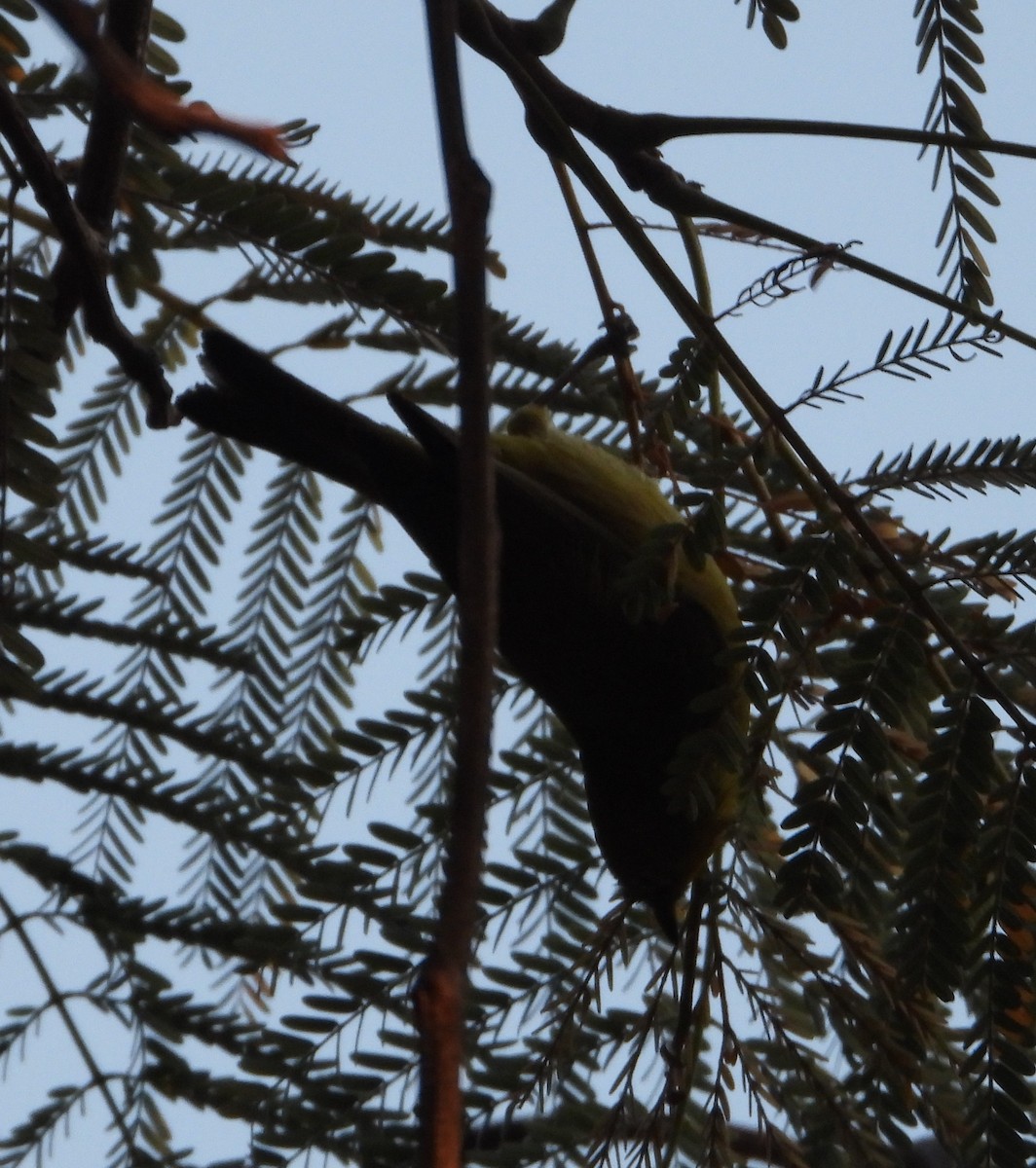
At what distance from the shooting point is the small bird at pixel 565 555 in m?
2.21

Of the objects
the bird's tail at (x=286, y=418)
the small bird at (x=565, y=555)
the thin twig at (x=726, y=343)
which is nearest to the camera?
the thin twig at (x=726, y=343)

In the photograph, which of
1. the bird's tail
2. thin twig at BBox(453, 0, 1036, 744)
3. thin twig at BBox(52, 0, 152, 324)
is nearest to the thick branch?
thin twig at BBox(453, 0, 1036, 744)

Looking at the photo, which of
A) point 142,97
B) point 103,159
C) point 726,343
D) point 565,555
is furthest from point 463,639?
point 565,555

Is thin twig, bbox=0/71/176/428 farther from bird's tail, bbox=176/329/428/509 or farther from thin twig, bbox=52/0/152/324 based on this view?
bird's tail, bbox=176/329/428/509

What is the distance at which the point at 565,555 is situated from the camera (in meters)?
2.33

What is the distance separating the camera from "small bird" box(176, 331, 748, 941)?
7.27 feet

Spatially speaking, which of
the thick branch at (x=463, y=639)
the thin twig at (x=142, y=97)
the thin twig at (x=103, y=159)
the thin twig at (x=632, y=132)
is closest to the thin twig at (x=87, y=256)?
the thin twig at (x=103, y=159)

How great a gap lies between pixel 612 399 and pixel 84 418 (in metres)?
0.98

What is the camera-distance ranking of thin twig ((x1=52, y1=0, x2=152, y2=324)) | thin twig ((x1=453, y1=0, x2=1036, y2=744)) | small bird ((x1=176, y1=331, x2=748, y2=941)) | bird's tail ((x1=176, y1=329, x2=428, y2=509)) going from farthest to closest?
bird's tail ((x1=176, y1=329, x2=428, y2=509)) < small bird ((x1=176, y1=331, x2=748, y2=941)) < thin twig ((x1=52, y1=0, x2=152, y2=324)) < thin twig ((x1=453, y1=0, x2=1036, y2=744))

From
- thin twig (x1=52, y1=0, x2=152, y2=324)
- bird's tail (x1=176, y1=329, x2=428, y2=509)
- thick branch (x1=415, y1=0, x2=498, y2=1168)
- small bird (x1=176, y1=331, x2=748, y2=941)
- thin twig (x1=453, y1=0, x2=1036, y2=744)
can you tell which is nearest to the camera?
thick branch (x1=415, y1=0, x2=498, y2=1168)

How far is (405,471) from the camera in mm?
2324

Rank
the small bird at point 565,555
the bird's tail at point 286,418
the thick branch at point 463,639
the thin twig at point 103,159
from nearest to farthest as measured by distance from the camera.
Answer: the thick branch at point 463,639
the thin twig at point 103,159
the small bird at point 565,555
the bird's tail at point 286,418

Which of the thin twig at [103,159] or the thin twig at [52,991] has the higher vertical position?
the thin twig at [103,159]

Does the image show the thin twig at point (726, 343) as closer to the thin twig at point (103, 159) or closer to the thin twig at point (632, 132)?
the thin twig at point (632, 132)
